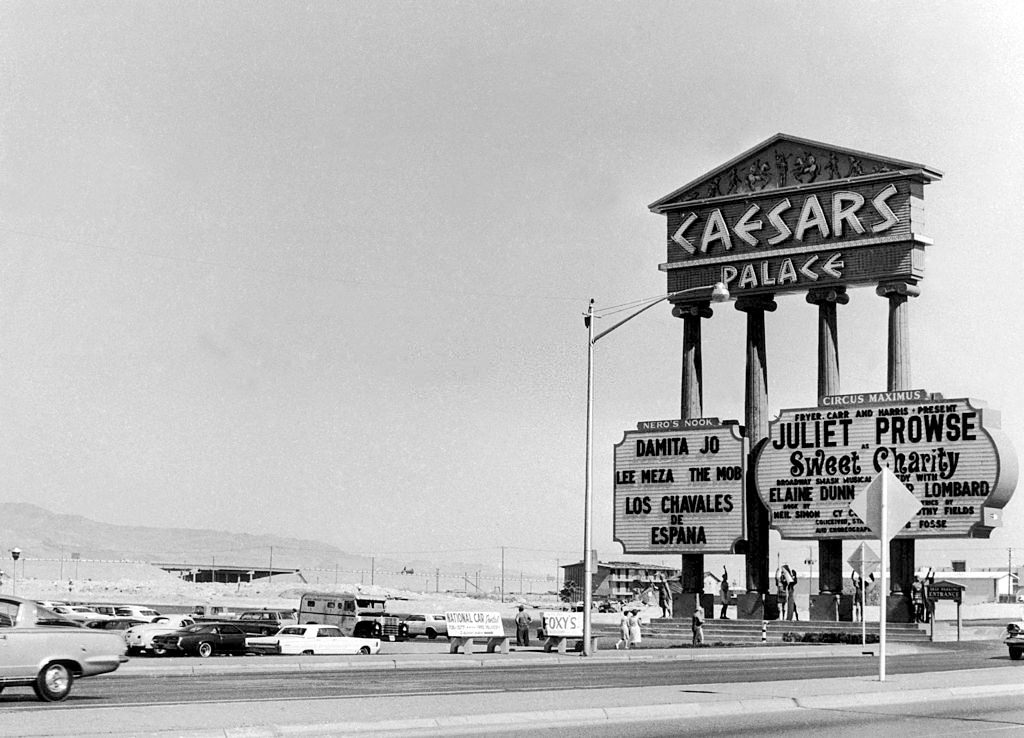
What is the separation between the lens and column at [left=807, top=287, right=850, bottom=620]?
63250mm

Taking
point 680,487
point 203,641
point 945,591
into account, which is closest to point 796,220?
point 680,487

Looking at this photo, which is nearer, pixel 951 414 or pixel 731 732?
pixel 731 732

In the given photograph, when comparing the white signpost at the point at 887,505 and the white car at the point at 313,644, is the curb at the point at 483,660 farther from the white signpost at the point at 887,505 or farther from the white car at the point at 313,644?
the white signpost at the point at 887,505

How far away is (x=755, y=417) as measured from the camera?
6588cm

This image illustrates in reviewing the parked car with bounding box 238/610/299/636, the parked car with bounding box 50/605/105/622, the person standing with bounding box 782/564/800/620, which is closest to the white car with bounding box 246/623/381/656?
the parked car with bounding box 238/610/299/636

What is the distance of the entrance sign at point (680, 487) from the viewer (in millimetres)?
65438

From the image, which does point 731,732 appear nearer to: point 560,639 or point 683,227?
point 560,639

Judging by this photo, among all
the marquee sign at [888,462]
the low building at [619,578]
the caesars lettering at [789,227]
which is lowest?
the low building at [619,578]

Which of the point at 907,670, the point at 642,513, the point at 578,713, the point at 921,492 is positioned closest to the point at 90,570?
the point at 642,513

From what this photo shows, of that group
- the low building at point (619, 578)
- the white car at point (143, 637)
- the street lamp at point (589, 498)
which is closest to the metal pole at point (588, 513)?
the street lamp at point (589, 498)

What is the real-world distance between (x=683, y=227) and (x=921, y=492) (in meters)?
16.4

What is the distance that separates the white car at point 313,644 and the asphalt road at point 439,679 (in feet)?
26.2

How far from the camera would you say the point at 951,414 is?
2329 inches

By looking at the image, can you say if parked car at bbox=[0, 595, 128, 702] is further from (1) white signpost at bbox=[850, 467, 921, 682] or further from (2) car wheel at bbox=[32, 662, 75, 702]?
(1) white signpost at bbox=[850, 467, 921, 682]
